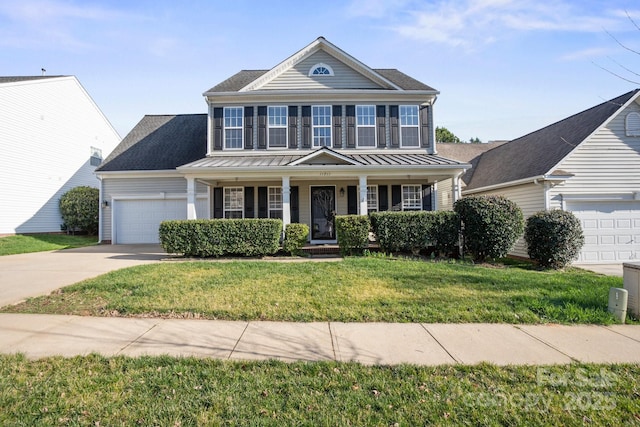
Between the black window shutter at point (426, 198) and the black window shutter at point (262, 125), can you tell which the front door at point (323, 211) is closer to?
the black window shutter at point (262, 125)

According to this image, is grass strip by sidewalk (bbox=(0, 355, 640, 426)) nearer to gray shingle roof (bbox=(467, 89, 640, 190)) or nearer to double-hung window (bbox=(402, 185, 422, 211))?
gray shingle roof (bbox=(467, 89, 640, 190))

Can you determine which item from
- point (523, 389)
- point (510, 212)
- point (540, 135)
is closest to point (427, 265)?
point (510, 212)

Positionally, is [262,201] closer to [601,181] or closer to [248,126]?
[248,126]

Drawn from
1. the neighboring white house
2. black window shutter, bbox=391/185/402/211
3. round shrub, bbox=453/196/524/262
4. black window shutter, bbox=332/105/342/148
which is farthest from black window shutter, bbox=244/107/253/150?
the neighboring white house

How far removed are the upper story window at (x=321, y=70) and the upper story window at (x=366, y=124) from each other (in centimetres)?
204

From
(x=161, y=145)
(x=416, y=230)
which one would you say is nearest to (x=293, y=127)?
(x=416, y=230)

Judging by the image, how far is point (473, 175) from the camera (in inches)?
659

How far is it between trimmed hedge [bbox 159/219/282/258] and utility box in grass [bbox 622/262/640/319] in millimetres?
8201

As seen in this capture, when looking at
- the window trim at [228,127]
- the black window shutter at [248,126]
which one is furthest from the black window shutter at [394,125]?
the window trim at [228,127]

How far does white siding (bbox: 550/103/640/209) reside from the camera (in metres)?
11.4

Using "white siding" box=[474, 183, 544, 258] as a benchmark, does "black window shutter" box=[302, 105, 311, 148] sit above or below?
above

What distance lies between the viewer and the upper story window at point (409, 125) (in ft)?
45.4

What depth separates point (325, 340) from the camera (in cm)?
407

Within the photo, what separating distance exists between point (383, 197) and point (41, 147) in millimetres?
17694
